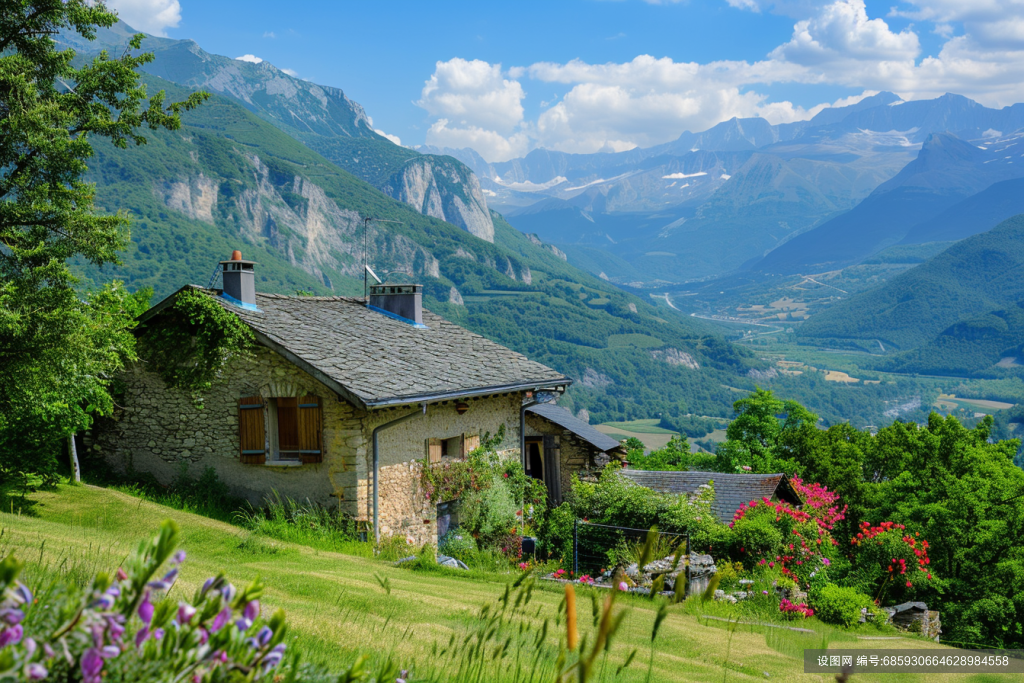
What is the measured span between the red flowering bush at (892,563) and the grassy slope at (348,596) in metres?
4.20

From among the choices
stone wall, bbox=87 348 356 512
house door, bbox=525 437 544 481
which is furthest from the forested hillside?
stone wall, bbox=87 348 356 512

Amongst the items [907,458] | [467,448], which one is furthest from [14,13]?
[907,458]

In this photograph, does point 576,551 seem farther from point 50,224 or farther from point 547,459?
point 50,224

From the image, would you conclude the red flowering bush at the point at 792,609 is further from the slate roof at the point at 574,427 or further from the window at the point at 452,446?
the slate roof at the point at 574,427

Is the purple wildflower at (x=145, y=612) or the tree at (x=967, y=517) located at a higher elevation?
the purple wildflower at (x=145, y=612)

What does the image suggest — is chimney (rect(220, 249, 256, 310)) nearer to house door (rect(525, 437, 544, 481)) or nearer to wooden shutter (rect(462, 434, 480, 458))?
wooden shutter (rect(462, 434, 480, 458))

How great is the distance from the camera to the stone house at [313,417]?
1347 cm

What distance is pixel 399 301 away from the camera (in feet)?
62.7

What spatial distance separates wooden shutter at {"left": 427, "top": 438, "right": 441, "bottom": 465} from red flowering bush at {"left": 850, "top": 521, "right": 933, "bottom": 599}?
951cm

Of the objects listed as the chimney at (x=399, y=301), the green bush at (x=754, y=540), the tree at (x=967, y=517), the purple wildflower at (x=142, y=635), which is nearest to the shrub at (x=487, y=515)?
the green bush at (x=754, y=540)

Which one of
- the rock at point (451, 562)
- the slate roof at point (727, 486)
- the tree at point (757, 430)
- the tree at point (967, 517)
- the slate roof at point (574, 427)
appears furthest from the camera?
the tree at point (757, 430)

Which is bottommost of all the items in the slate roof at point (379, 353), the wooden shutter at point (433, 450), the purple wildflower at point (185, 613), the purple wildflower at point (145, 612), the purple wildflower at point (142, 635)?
the wooden shutter at point (433, 450)

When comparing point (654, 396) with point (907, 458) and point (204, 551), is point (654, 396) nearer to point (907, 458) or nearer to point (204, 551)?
point (907, 458)

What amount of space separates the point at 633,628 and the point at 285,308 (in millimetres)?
11066
